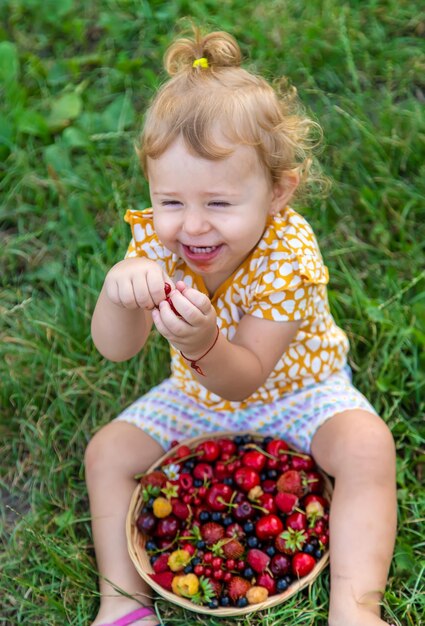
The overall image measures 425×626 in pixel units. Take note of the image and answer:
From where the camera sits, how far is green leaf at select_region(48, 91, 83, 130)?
9.93ft

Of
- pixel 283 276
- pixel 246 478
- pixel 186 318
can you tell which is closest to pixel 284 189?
pixel 283 276

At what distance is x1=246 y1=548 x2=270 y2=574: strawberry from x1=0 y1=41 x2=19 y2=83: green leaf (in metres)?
1.95

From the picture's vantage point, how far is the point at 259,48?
2984 mm

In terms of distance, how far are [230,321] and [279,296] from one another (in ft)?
0.55

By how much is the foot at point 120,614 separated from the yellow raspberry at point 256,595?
247 mm

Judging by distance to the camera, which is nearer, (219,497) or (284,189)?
(284,189)

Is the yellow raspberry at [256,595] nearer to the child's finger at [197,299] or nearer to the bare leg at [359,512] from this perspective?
the bare leg at [359,512]

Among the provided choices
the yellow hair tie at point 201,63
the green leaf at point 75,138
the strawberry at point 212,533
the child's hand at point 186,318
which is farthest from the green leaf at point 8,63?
the strawberry at point 212,533

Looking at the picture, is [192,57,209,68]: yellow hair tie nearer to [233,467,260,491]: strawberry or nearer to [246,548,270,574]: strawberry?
[233,467,260,491]: strawberry

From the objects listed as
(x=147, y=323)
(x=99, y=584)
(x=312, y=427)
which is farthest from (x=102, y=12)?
(x=99, y=584)

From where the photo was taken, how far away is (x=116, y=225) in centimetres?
268

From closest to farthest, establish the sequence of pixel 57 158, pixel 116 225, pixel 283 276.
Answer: pixel 283 276 → pixel 116 225 → pixel 57 158

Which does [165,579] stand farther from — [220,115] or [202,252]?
[220,115]

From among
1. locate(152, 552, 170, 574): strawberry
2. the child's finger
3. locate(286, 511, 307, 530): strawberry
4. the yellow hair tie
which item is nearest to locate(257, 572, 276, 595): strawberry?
locate(286, 511, 307, 530): strawberry
